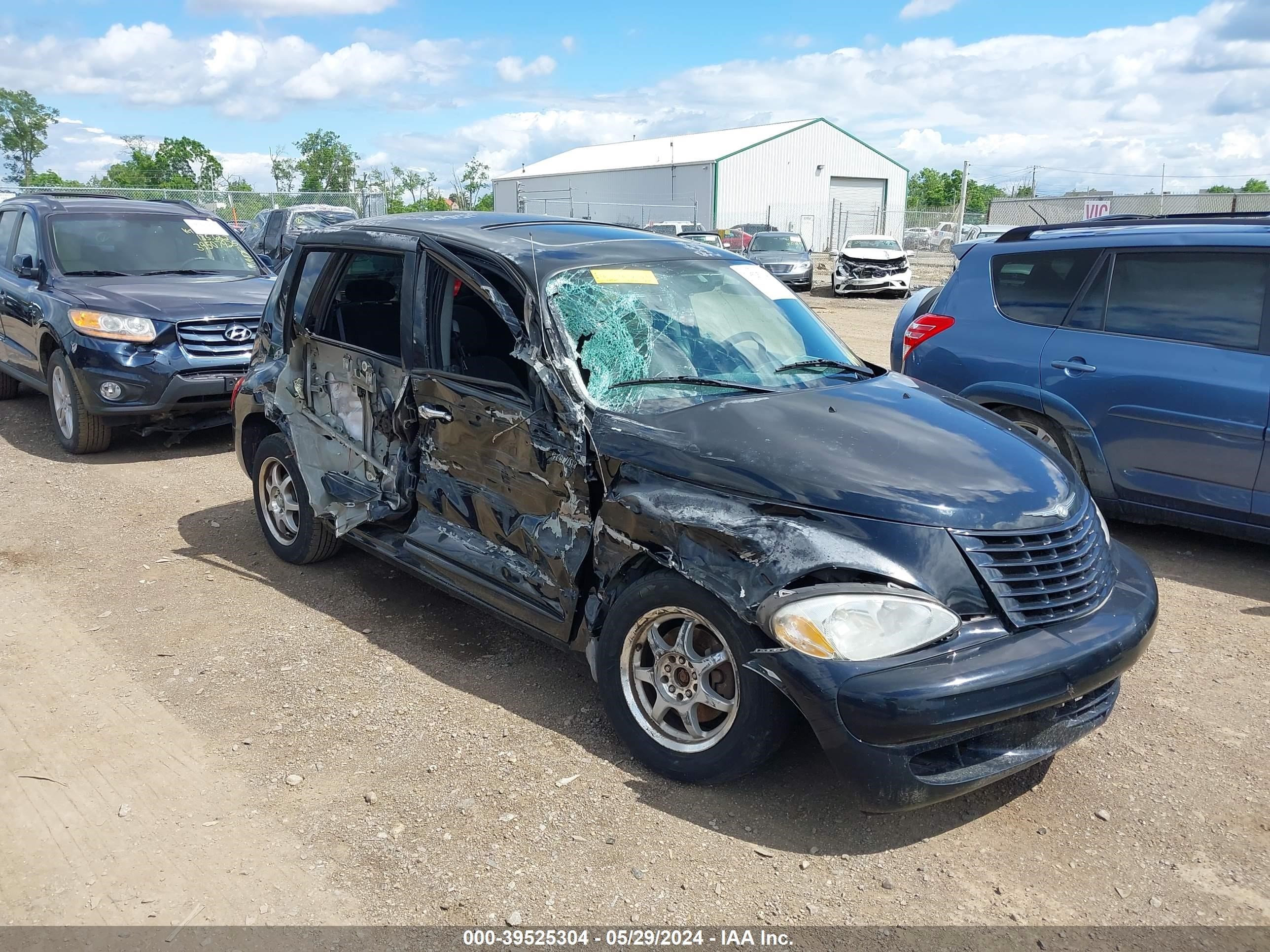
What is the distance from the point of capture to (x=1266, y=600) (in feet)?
16.7

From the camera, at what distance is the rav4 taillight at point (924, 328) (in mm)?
6473

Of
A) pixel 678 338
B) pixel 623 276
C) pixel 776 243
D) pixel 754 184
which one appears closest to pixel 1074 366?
pixel 678 338

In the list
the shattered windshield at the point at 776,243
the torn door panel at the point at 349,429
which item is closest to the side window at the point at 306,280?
the torn door panel at the point at 349,429

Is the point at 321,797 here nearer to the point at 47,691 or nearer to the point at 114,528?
the point at 47,691

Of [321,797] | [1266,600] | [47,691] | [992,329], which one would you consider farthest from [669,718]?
[992,329]

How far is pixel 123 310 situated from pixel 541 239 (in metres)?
4.94

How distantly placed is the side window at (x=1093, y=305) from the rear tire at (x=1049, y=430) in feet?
1.86

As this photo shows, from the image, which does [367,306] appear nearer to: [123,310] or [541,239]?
[541,239]

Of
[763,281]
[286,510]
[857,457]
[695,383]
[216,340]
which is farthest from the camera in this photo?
[216,340]

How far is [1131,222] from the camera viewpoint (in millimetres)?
6379

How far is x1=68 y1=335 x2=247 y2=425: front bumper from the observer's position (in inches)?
299

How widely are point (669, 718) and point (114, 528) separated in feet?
14.6

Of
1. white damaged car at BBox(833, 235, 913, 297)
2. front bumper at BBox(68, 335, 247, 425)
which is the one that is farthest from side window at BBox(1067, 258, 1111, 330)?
white damaged car at BBox(833, 235, 913, 297)

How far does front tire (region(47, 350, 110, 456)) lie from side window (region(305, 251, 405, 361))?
381cm
